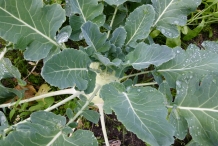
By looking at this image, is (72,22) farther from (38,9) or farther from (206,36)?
(206,36)

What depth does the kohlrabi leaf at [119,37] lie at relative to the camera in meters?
1.32

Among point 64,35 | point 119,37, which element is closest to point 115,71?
point 119,37

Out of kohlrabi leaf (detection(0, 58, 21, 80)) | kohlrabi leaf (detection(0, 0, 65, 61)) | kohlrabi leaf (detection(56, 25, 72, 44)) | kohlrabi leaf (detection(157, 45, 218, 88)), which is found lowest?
kohlrabi leaf (detection(157, 45, 218, 88))

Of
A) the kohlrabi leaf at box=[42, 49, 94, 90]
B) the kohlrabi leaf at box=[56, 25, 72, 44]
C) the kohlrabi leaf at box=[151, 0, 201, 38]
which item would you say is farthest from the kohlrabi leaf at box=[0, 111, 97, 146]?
the kohlrabi leaf at box=[151, 0, 201, 38]

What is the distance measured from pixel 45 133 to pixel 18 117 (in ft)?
1.66

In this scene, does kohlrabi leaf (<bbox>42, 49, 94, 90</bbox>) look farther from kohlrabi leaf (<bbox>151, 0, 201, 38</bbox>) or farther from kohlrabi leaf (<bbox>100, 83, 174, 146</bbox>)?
kohlrabi leaf (<bbox>151, 0, 201, 38</bbox>)

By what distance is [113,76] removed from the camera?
1.42 metres

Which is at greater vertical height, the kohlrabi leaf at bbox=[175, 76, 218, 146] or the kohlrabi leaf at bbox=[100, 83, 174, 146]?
the kohlrabi leaf at bbox=[100, 83, 174, 146]

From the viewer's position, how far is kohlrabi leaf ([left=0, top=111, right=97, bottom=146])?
1135 mm

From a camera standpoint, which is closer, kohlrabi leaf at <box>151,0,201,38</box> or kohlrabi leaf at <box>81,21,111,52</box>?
kohlrabi leaf at <box>81,21,111,52</box>

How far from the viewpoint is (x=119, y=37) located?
1.33 m

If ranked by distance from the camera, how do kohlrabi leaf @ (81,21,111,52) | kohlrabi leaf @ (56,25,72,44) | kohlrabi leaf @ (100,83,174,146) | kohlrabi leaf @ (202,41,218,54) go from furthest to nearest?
1. kohlrabi leaf @ (202,41,218,54)
2. kohlrabi leaf @ (56,25,72,44)
3. kohlrabi leaf @ (81,21,111,52)
4. kohlrabi leaf @ (100,83,174,146)

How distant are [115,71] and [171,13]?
0.37 meters

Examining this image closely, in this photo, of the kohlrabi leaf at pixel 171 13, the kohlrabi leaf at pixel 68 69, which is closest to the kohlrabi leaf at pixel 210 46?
the kohlrabi leaf at pixel 171 13
